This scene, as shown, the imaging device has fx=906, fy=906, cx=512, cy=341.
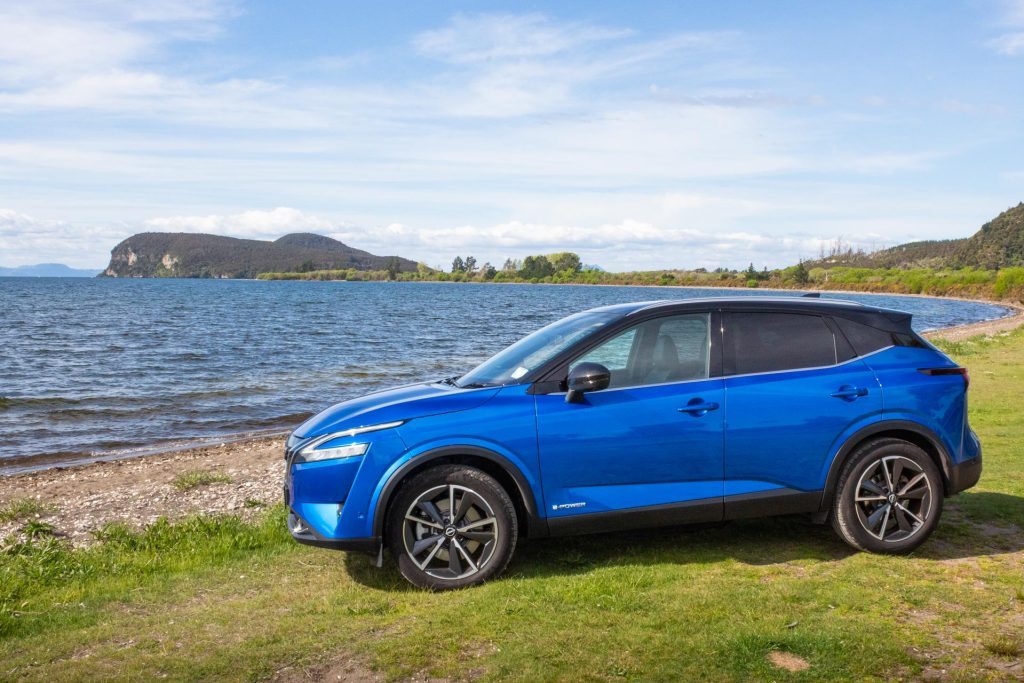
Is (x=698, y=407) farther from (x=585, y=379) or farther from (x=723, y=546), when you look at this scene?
(x=723, y=546)

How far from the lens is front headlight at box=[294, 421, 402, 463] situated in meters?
5.67

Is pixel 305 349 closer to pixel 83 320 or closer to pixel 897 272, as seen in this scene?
pixel 83 320

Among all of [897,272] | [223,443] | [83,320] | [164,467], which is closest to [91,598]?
[164,467]

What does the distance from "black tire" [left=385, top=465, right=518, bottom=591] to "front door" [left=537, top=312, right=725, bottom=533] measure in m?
0.35

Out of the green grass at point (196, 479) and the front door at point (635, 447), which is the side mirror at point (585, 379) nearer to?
the front door at point (635, 447)

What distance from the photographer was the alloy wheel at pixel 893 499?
6.27 meters

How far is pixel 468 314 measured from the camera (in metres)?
71.8

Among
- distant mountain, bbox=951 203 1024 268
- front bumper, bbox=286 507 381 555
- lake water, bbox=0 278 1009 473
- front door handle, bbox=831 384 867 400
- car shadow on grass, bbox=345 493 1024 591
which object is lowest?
lake water, bbox=0 278 1009 473

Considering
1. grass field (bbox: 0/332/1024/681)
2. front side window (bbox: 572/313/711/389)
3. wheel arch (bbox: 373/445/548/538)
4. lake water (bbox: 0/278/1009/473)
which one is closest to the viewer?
grass field (bbox: 0/332/1024/681)

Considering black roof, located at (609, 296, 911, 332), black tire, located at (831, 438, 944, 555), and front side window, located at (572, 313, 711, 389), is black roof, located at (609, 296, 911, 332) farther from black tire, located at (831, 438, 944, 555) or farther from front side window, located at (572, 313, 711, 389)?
black tire, located at (831, 438, 944, 555)

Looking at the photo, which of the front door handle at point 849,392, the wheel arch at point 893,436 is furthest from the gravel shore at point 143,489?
the front door handle at point 849,392

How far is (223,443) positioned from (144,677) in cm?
1205

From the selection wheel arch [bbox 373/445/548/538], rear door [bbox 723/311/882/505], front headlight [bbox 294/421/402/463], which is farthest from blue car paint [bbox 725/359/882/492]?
front headlight [bbox 294/421/402/463]

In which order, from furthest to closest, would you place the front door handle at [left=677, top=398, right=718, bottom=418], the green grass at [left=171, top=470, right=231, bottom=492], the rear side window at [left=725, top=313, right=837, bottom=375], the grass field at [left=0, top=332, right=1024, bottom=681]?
the green grass at [left=171, top=470, right=231, bottom=492] → the rear side window at [left=725, top=313, right=837, bottom=375] → the front door handle at [left=677, top=398, right=718, bottom=418] → the grass field at [left=0, top=332, right=1024, bottom=681]
